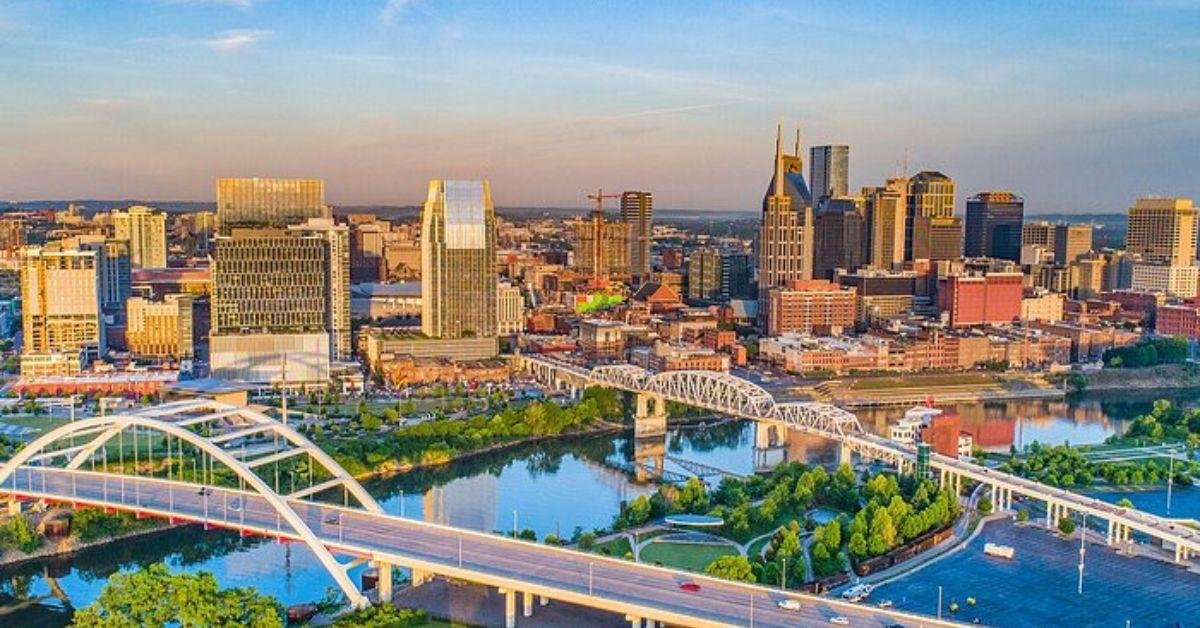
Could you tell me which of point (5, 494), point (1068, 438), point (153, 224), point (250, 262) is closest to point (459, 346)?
point (250, 262)

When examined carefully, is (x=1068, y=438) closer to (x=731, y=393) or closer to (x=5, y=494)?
(x=731, y=393)

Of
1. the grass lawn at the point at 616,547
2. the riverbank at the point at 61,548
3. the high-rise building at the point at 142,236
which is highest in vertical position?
the high-rise building at the point at 142,236

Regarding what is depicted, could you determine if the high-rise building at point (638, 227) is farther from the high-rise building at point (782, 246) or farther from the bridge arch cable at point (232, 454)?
the bridge arch cable at point (232, 454)

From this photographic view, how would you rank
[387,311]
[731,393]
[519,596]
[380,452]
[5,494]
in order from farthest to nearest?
1. [387,311]
2. [731,393]
3. [380,452]
4. [5,494]
5. [519,596]

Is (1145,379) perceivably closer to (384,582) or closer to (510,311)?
(510,311)

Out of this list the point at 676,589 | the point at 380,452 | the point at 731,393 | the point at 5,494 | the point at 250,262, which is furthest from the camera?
the point at 250,262

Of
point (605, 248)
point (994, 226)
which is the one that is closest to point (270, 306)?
point (605, 248)

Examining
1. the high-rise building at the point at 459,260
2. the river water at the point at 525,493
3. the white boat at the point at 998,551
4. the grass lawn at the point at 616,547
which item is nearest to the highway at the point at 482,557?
the river water at the point at 525,493

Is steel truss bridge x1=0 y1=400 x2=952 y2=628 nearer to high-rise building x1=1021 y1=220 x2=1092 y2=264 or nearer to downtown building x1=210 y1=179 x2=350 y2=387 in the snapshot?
downtown building x1=210 y1=179 x2=350 y2=387
